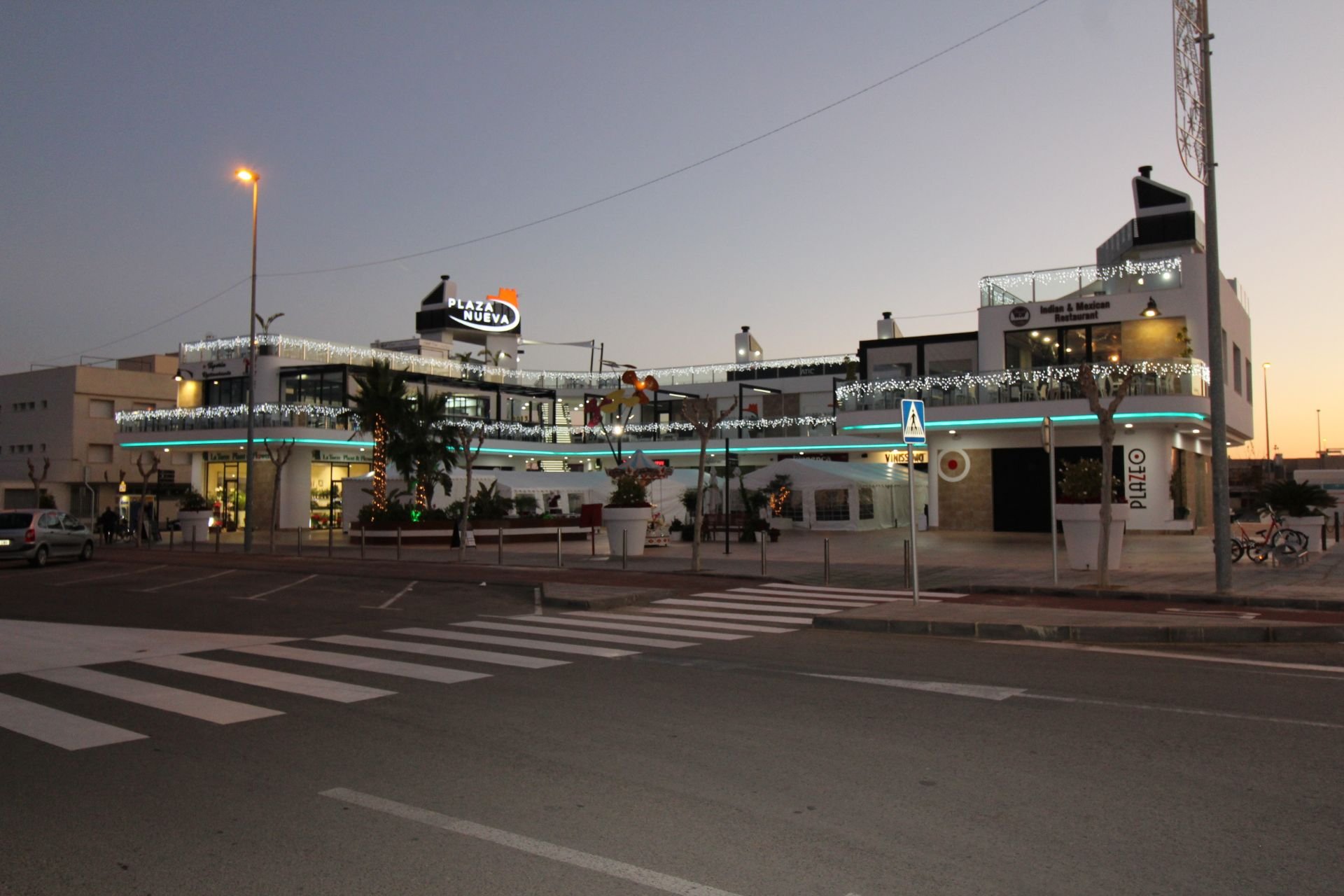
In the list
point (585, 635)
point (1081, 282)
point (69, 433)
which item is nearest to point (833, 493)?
point (1081, 282)

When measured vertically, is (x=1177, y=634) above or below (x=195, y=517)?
below

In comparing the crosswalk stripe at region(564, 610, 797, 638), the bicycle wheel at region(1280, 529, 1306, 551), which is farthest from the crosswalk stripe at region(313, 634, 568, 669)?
the bicycle wheel at region(1280, 529, 1306, 551)

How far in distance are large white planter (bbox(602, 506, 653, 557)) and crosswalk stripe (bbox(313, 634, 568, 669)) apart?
1360 centimetres

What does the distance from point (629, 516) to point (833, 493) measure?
1578cm

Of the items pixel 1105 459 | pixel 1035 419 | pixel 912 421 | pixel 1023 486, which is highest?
pixel 1035 419

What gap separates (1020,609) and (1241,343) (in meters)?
32.4

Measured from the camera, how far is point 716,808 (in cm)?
520

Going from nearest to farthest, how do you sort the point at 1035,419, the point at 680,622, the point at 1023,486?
1. the point at 680,622
2. the point at 1035,419
3. the point at 1023,486

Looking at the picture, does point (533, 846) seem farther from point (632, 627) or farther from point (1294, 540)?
point (1294, 540)

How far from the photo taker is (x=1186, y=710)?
24.3 feet

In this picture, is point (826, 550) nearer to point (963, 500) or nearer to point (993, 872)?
point (993, 872)

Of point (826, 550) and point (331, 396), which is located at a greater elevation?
point (331, 396)

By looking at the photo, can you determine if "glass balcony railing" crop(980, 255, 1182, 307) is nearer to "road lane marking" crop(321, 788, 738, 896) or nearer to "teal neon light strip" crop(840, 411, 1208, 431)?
"teal neon light strip" crop(840, 411, 1208, 431)

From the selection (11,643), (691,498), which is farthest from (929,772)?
(691,498)
